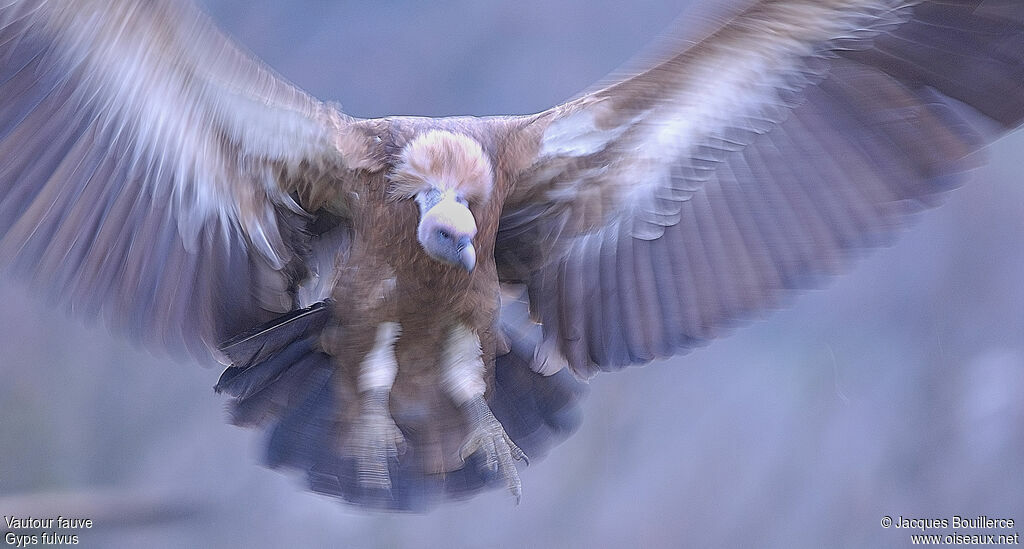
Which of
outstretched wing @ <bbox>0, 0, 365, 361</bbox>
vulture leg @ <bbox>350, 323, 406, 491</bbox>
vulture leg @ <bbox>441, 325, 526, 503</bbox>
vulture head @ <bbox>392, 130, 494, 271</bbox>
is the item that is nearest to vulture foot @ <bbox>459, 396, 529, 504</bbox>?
vulture leg @ <bbox>441, 325, 526, 503</bbox>

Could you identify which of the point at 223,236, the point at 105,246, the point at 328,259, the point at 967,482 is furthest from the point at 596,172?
the point at 967,482

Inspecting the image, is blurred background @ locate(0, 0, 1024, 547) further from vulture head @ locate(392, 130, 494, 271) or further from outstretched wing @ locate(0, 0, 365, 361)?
vulture head @ locate(392, 130, 494, 271)

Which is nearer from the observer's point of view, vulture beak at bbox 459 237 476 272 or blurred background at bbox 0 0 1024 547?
vulture beak at bbox 459 237 476 272

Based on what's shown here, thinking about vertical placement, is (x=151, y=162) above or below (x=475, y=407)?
above

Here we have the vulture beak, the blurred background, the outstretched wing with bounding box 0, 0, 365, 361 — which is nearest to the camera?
the outstretched wing with bounding box 0, 0, 365, 361

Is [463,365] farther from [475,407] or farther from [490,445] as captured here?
[490,445]

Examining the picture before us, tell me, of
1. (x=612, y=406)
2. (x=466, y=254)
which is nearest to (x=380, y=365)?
(x=466, y=254)

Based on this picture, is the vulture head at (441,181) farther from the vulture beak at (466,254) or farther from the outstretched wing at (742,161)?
the outstretched wing at (742,161)
